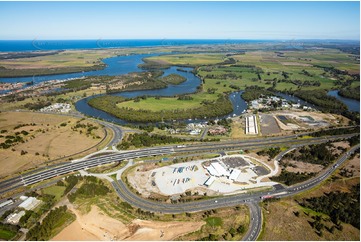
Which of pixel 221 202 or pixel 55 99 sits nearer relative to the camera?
pixel 221 202

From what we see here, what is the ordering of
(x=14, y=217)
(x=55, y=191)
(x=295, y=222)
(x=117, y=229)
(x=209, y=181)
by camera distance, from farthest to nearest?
(x=209, y=181) < (x=55, y=191) < (x=295, y=222) < (x=14, y=217) < (x=117, y=229)

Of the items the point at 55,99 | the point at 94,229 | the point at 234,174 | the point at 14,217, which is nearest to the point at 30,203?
the point at 14,217

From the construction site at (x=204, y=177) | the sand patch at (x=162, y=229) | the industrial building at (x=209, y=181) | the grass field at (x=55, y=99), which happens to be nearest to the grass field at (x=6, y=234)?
the sand patch at (x=162, y=229)

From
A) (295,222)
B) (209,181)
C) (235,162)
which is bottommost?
(295,222)

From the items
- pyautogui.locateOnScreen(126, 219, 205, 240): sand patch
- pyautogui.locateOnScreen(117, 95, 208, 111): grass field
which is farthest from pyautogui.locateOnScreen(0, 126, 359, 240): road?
pyautogui.locateOnScreen(117, 95, 208, 111): grass field

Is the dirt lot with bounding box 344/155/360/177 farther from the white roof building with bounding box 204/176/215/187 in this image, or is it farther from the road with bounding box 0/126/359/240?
the white roof building with bounding box 204/176/215/187

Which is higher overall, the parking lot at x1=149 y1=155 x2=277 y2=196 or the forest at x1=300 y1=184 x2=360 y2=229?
the parking lot at x1=149 y1=155 x2=277 y2=196

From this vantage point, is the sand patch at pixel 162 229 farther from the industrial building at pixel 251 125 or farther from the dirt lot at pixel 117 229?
the industrial building at pixel 251 125

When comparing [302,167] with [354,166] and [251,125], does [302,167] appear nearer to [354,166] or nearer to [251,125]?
[354,166]
